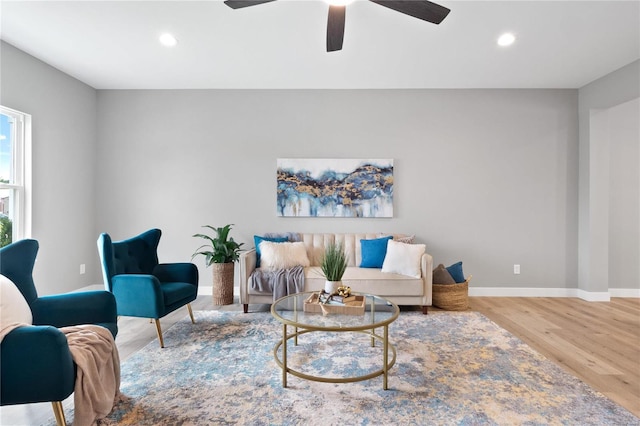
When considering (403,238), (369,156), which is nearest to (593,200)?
(403,238)

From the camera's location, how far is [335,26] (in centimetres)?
229

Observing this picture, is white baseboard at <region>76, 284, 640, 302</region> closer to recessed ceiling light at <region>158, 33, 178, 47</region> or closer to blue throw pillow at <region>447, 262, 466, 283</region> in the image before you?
A: blue throw pillow at <region>447, 262, 466, 283</region>

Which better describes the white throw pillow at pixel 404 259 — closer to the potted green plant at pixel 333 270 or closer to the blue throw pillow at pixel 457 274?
the blue throw pillow at pixel 457 274

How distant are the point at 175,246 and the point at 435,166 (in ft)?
12.2

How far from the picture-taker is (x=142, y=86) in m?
4.37

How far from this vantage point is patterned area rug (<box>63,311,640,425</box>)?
1831 mm

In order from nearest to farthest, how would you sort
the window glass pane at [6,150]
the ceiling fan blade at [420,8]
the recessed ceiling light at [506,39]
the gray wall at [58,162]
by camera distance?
1. the ceiling fan blade at [420,8]
2. the recessed ceiling light at [506,39]
3. the window glass pane at [6,150]
4. the gray wall at [58,162]

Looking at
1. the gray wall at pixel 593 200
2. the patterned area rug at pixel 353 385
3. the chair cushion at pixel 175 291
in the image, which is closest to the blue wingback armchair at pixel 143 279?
the chair cushion at pixel 175 291

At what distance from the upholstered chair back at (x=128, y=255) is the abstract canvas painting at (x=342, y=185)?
172 cm

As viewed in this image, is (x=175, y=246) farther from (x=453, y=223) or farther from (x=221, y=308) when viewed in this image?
(x=453, y=223)

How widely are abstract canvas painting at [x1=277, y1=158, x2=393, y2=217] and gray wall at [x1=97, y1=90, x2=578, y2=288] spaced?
0.14 m

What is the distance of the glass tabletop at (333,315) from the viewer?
2.07 meters

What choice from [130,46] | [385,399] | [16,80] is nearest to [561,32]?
[385,399]

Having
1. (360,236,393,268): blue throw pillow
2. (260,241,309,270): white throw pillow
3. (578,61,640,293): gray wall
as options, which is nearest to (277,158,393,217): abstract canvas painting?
(360,236,393,268): blue throw pillow
